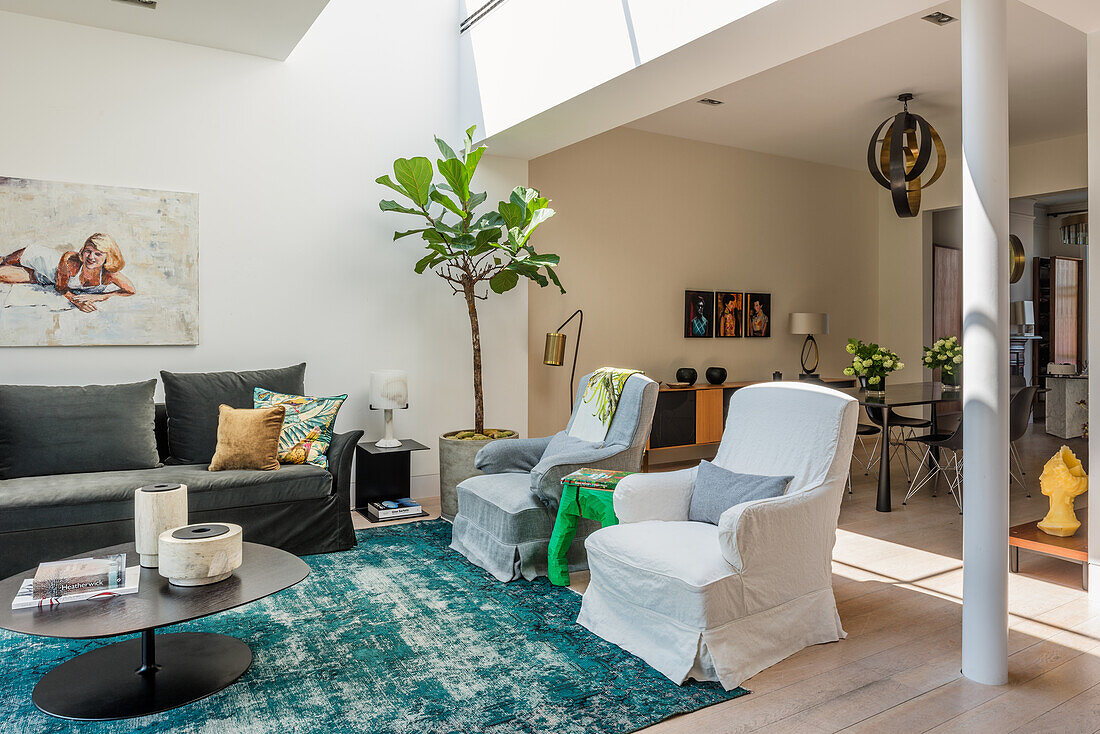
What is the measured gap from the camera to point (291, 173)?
4.85 metres

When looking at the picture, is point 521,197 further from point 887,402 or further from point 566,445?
point 887,402

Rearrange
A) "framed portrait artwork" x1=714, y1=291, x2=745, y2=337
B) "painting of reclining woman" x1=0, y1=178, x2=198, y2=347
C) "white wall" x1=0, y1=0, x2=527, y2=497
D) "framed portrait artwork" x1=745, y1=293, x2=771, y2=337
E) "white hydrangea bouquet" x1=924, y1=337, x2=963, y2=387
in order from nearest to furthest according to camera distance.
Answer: "painting of reclining woman" x1=0, y1=178, x2=198, y2=347
"white wall" x1=0, y1=0, x2=527, y2=497
"white hydrangea bouquet" x1=924, y1=337, x2=963, y2=387
"framed portrait artwork" x1=714, y1=291, x2=745, y2=337
"framed portrait artwork" x1=745, y1=293, x2=771, y2=337

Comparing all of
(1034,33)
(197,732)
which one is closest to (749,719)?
(197,732)

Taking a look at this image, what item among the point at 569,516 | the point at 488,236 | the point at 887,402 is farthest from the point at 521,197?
the point at 887,402

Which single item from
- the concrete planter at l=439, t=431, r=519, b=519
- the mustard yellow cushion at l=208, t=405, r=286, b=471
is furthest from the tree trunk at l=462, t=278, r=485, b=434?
the mustard yellow cushion at l=208, t=405, r=286, b=471

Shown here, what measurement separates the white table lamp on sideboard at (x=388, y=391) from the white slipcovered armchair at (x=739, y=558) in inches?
84.5

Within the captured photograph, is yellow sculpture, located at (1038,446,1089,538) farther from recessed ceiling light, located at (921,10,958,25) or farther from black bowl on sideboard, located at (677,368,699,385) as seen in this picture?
black bowl on sideboard, located at (677,368,699,385)

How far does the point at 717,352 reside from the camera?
24.1ft

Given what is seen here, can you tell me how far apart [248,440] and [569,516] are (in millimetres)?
1766

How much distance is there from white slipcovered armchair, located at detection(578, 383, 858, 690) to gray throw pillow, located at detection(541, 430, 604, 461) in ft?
2.46

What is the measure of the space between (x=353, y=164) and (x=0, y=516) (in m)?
2.90

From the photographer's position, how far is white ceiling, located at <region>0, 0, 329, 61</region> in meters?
3.95

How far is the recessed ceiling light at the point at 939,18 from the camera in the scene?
13.9 feet

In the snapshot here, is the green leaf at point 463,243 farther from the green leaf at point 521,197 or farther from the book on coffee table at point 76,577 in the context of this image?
the book on coffee table at point 76,577
